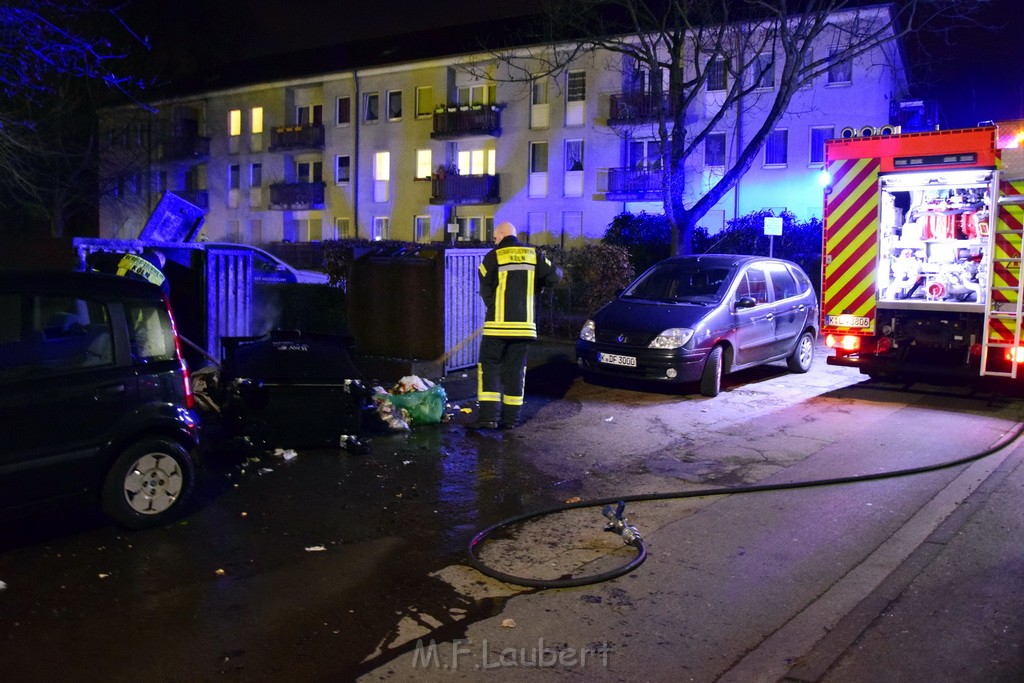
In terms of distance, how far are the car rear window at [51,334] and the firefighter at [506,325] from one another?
12.7ft

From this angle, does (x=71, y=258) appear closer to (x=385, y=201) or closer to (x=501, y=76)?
(x=501, y=76)

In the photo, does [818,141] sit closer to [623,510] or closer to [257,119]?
[623,510]

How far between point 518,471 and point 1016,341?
237 inches

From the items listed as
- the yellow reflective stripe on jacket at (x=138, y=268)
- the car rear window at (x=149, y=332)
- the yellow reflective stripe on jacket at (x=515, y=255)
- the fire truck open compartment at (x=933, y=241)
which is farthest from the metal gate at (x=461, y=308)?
the car rear window at (x=149, y=332)

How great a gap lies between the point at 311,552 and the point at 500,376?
3769 mm

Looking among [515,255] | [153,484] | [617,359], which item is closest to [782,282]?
[617,359]

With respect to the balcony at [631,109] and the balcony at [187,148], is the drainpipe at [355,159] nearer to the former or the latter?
the balcony at [187,148]

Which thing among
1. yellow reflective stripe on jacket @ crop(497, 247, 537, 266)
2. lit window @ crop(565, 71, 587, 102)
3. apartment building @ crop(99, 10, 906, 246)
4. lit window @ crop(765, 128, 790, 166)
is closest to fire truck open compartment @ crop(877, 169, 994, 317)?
yellow reflective stripe on jacket @ crop(497, 247, 537, 266)

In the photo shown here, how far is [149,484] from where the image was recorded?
570cm

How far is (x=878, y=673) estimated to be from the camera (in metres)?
3.87

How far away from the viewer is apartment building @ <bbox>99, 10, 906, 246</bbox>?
29.6 meters

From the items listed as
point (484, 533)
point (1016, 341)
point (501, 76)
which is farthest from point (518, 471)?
point (501, 76)

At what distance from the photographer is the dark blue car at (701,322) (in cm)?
1034

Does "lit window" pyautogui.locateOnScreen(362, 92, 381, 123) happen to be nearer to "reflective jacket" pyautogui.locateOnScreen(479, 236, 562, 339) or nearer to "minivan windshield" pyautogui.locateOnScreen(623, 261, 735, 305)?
"minivan windshield" pyautogui.locateOnScreen(623, 261, 735, 305)
